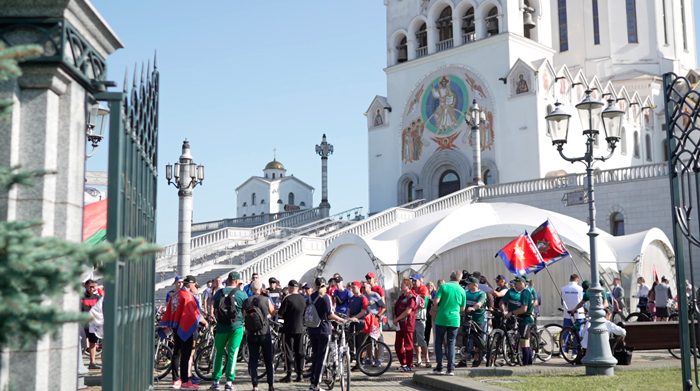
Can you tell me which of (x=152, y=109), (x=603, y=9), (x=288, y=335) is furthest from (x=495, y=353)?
(x=603, y=9)

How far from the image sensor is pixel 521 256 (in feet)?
56.7

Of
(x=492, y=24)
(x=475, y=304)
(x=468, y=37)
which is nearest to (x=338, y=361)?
(x=475, y=304)

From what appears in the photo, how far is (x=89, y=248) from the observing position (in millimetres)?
2967

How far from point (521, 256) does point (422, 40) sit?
31.9 metres

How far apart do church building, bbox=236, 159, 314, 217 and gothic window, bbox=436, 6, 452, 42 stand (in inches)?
1449

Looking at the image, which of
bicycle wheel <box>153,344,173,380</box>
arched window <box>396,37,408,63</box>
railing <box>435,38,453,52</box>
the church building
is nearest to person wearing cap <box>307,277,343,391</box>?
bicycle wheel <box>153,344,173,380</box>

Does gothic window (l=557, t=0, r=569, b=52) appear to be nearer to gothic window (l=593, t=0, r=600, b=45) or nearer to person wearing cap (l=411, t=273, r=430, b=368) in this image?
gothic window (l=593, t=0, r=600, b=45)

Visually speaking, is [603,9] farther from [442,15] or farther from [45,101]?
[45,101]

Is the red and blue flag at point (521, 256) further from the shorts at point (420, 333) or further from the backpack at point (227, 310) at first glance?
the backpack at point (227, 310)

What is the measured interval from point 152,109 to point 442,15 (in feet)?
137

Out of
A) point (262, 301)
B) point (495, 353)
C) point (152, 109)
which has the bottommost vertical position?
point (495, 353)

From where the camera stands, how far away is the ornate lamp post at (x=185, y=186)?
22125 mm

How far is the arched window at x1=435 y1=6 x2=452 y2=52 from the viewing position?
148 feet

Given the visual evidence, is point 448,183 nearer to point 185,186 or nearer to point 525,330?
point 185,186
